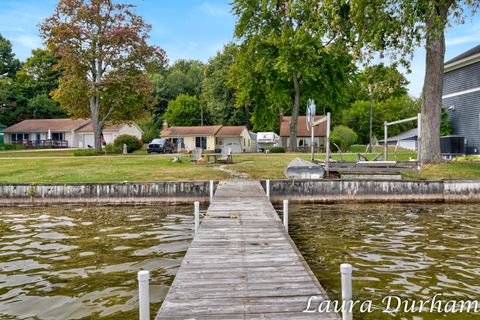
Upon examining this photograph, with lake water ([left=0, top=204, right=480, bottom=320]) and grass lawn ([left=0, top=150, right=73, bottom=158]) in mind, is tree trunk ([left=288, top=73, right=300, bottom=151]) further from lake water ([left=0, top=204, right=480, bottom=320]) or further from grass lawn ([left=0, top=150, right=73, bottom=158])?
lake water ([left=0, top=204, right=480, bottom=320])

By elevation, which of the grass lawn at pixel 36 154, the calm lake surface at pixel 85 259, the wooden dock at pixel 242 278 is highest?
the grass lawn at pixel 36 154

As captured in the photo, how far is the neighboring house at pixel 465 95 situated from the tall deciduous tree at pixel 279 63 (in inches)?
461

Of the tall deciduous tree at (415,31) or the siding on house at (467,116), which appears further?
the siding on house at (467,116)

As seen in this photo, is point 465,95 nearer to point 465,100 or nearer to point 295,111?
point 465,100

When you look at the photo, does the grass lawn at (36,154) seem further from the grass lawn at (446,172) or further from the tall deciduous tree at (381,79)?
the grass lawn at (446,172)

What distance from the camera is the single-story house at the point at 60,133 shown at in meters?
57.2

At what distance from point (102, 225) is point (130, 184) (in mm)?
3944

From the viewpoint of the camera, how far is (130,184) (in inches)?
600

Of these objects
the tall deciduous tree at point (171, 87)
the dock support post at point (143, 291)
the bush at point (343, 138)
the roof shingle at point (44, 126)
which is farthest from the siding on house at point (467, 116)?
the tall deciduous tree at point (171, 87)

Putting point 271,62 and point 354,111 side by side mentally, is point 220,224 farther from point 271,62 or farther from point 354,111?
point 354,111

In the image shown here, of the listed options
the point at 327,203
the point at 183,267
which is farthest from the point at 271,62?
the point at 183,267

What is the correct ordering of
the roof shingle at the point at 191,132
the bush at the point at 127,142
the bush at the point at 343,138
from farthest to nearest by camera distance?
the roof shingle at the point at 191,132
the bush at the point at 343,138
the bush at the point at 127,142

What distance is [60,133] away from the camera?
2306 inches

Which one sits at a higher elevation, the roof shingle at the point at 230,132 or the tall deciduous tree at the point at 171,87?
the tall deciduous tree at the point at 171,87
